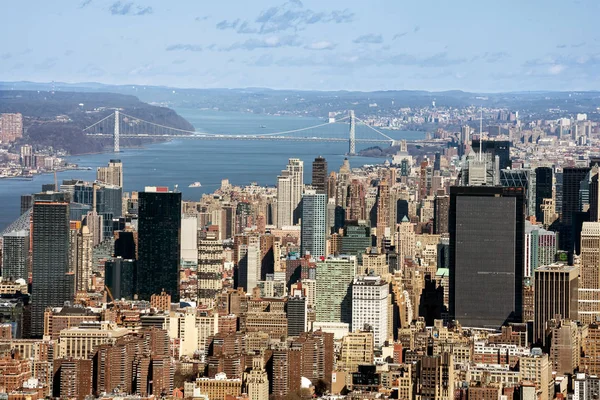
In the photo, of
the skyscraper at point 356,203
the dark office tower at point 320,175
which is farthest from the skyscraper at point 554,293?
the dark office tower at point 320,175

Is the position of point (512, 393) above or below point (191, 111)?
below

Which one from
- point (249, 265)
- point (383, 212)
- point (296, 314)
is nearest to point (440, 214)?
point (383, 212)

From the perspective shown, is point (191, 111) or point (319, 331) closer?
point (319, 331)

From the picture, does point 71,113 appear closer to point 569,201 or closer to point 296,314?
point 569,201

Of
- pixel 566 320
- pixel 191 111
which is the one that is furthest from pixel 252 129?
pixel 566 320

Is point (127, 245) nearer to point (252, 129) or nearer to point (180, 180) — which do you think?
point (180, 180)

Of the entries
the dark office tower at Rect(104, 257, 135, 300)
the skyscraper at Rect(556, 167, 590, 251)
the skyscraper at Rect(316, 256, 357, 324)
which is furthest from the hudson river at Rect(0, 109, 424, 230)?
→ the skyscraper at Rect(316, 256, 357, 324)
